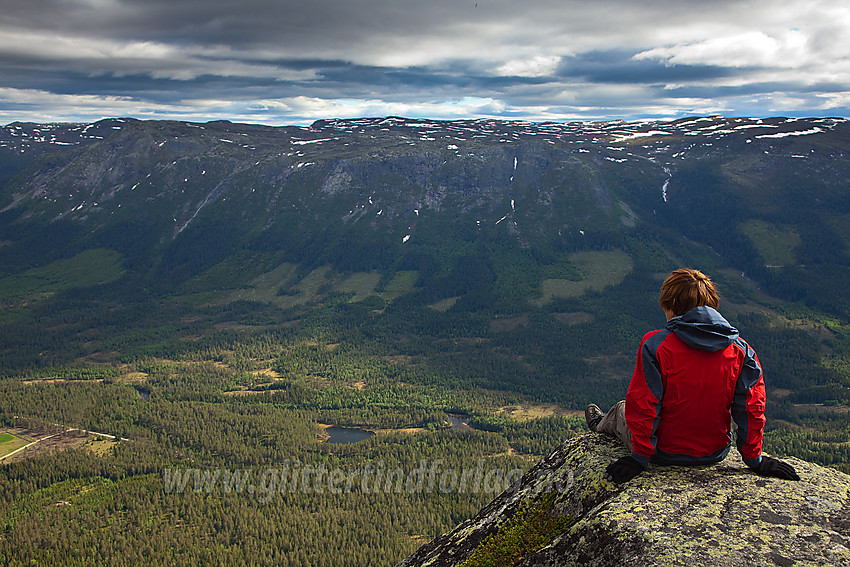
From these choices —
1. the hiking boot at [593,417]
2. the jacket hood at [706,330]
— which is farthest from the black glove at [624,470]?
the hiking boot at [593,417]

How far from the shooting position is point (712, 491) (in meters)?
12.0

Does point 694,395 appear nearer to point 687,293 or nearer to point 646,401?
point 646,401

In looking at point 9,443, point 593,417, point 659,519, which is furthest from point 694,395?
point 9,443

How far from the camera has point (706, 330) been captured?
12.5 metres

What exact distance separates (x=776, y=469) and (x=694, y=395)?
2.37 metres

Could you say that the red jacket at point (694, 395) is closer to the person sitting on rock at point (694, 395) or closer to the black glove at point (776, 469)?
the person sitting on rock at point (694, 395)

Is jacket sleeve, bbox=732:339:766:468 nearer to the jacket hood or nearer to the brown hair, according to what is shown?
the jacket hood

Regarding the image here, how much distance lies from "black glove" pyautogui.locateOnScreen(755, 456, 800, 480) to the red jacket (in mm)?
152

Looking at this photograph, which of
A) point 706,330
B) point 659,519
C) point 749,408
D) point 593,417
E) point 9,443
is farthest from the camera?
point 9,443

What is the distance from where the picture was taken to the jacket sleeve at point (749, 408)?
41.9 ft

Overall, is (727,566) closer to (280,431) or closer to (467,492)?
(467,492)

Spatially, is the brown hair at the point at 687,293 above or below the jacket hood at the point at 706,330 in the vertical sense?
above

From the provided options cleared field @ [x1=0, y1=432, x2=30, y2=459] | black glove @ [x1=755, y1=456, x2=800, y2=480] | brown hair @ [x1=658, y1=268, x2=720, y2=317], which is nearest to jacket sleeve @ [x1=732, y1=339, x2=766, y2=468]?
black glove @ [x1=755, y1=456, x2=800, y2=480]

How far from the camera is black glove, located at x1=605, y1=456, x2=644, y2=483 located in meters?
12.7
